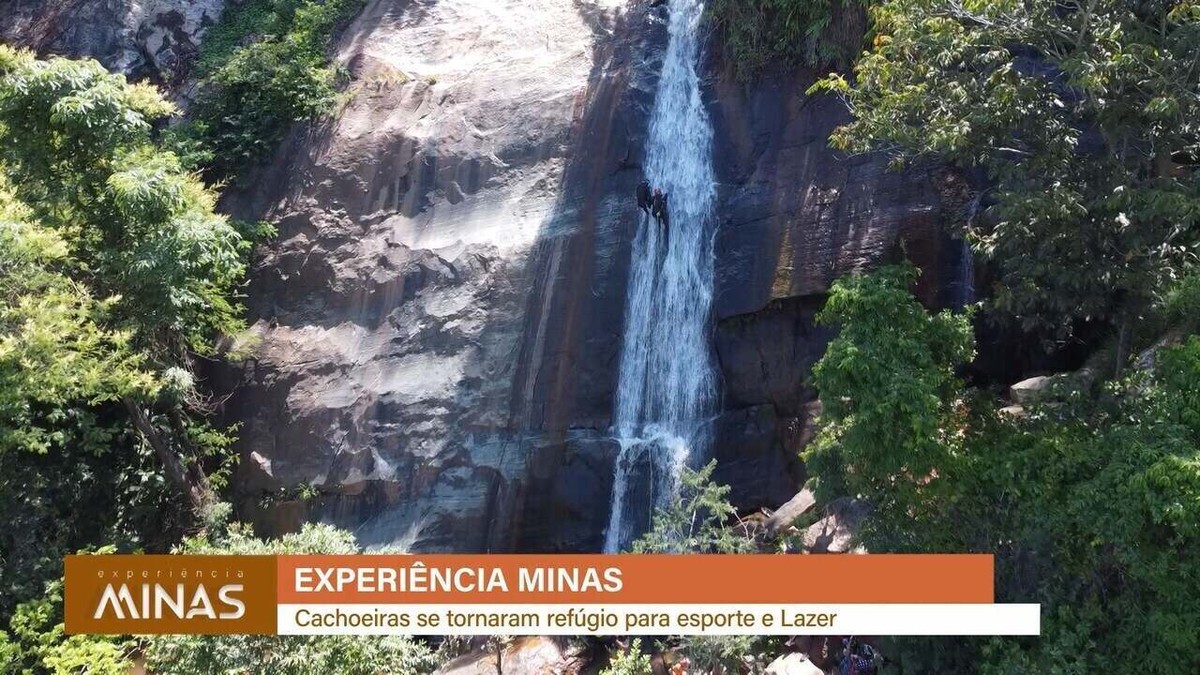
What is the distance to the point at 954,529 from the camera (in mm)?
9664

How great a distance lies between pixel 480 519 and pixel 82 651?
6.91 meters

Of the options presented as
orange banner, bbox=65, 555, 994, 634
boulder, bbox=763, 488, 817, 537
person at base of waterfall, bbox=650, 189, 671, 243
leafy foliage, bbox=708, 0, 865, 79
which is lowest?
orange banner, bbox=65, 555, 994, 634

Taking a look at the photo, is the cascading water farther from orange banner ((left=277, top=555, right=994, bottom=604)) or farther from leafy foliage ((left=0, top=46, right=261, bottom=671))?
leafy foliage ((left=0, top=46, right=261, bottom=671))

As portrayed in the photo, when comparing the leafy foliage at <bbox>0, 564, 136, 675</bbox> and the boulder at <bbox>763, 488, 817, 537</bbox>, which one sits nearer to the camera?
the leafy foliage at <bbox>0, 564, 136, 675</bbox>

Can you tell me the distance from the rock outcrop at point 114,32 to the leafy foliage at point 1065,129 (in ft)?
62.8

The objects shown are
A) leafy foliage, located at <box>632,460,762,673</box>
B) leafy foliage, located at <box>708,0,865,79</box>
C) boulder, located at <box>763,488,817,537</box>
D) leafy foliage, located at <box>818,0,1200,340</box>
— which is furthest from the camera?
leafy foliage, located at <box>708,0,865,79</box>

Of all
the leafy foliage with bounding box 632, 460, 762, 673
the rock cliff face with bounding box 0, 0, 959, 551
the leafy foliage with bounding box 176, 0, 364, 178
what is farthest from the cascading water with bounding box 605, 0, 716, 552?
the leafy foliage with bounding box 176, 0, 364, 178

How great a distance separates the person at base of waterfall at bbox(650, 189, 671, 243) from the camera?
16.1 metres

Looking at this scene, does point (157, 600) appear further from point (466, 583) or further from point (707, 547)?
point (707, 547)

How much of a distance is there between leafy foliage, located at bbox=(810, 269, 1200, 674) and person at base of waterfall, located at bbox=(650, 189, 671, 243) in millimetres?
6291

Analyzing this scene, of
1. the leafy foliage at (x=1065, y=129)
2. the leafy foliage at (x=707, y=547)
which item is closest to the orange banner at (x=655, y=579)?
the leafy foliage at (x=707, y=547)

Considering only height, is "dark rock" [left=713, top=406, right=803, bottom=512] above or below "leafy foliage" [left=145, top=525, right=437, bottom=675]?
above

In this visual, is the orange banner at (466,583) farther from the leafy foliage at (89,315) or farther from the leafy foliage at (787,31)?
the leafy foliage at (787,31)

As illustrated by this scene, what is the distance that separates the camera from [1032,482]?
9070mm
